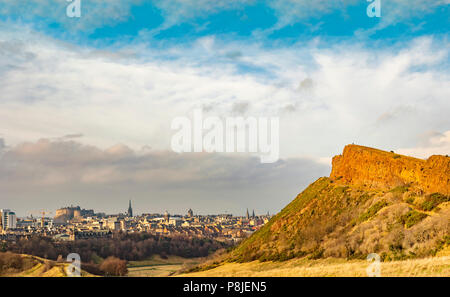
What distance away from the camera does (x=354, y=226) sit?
126 ft

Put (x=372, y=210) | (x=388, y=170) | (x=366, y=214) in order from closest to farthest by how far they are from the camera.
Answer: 1. (x=372, y=210)
2. (x=366, y=214)
3. (x=388, y=170)

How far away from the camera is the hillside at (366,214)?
29.2m

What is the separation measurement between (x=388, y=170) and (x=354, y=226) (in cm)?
733

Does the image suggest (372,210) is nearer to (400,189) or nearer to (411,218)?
(400,189)

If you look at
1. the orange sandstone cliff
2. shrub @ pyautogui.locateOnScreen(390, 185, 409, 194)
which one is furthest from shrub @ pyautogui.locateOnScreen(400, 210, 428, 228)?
shrub @ pyautogui.locateOnScreen(390, 185, 409, 194)

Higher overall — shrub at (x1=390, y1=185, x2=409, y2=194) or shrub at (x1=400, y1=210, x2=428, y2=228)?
shrub at (x1=390, y1=185, x2=409, y2=194)

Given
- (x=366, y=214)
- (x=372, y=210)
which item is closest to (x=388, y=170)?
(x=372, y=210)

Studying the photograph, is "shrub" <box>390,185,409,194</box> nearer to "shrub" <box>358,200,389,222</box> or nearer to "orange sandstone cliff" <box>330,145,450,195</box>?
"orange sandstone cliff" <box>330,145,450,195</box>

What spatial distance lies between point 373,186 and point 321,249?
1164cm

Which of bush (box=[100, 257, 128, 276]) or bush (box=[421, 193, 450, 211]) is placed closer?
bush (box=[421, 193, 450, 211])

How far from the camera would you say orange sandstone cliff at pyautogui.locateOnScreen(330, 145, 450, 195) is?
114 ft

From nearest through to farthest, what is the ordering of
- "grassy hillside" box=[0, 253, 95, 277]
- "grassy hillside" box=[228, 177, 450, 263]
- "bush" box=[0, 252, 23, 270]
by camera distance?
1. "grassy hillside" box=[228, 177, 450, 263]
2. "grassy hillside" box=[0, 253, 95, 277]
3. "bush" box=[0, 252, 23, 270]
